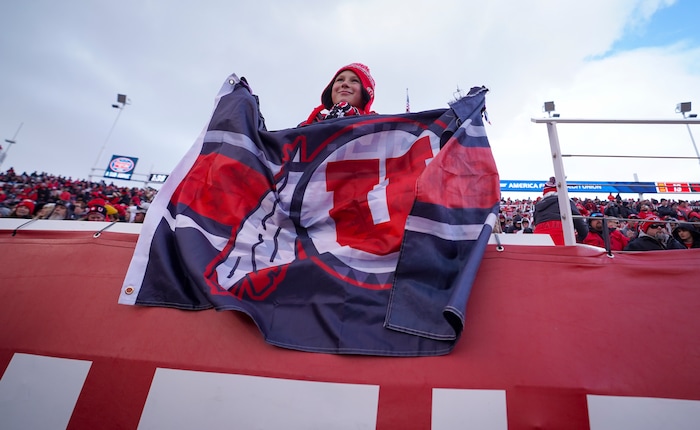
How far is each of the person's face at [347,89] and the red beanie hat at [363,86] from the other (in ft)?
0.10

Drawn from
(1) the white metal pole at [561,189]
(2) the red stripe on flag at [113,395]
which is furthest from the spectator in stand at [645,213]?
(2) the red stripe on flag at [113,395]

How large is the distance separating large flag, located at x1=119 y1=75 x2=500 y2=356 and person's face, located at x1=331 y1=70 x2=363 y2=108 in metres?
0.76

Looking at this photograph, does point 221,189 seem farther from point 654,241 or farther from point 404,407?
point 654,241

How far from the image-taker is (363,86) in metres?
2.76

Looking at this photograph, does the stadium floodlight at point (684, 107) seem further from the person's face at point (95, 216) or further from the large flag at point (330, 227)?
the person's face at point (95, 216)

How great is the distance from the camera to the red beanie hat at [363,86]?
277 centimetres

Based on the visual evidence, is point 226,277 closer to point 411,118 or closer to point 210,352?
point 210,352

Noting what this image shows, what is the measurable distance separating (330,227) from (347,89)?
1.41m

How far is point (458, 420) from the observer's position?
1.17 meters

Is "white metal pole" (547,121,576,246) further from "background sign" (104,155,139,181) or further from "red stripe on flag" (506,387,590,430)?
"background sign" (104,155,139,181)

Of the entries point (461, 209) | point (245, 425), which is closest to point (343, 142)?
point (461, 209)

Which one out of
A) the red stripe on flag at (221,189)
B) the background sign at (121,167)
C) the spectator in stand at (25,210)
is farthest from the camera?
the background sign at (121,167)

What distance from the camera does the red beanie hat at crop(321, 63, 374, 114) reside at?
2.77 meters

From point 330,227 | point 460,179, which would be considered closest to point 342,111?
point 330,227
